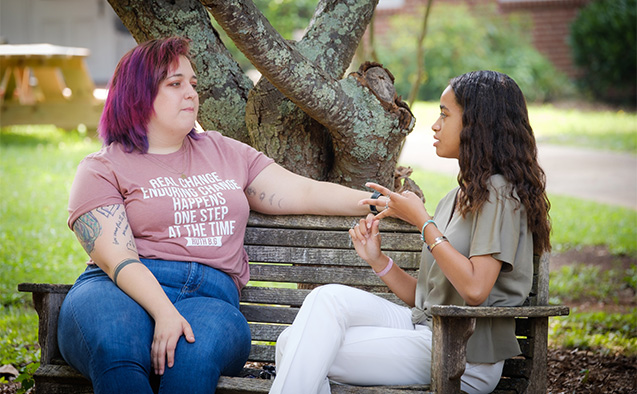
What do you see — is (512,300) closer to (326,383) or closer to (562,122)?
(326,383)

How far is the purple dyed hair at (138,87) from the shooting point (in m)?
2.97

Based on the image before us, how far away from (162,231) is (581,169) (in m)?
9.25

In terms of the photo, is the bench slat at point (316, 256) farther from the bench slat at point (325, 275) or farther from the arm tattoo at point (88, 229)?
the arm tattoo at point (88, 229)

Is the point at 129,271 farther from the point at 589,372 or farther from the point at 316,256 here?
the point at 589,372

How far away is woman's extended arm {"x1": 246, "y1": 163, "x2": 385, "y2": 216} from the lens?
3.23 m

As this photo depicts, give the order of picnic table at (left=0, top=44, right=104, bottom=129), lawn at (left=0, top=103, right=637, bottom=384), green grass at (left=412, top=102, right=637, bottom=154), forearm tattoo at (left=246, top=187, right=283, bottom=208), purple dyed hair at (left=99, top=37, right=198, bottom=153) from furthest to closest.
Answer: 1. green grass at (left=412, top=102, right=637, bottom=154)
2. picnic table at (left=0, top=44, right=104, bottom=129)
3. lawn at (left=0, top=103, right=637, bottom=384)
4. forearm tattoo at (left=246, top=187, right=283, bottom=208)
5. purple dyed hair at (left=99, top=37, right=198, bottom=153)

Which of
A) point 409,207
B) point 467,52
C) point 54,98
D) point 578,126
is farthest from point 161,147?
point 467,52

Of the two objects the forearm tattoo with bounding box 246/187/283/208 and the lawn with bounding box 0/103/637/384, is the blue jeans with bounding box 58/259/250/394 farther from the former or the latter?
the lawn with bounding box 0/103/637/384

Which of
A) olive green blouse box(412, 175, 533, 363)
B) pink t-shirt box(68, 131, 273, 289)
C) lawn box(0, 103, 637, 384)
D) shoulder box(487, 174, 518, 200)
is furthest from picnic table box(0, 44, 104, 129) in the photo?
shoulder box(487, 174, 518, 200)

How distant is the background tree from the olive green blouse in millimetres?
949

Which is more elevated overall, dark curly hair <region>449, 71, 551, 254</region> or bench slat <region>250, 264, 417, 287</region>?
dark curly hair <region>449, 71, 551, 254</region>

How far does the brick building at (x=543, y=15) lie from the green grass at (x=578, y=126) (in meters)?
2.01

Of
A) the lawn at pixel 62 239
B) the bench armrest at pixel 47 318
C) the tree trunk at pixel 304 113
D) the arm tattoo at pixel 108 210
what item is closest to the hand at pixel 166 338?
the arm tattoo at pixel 108 210

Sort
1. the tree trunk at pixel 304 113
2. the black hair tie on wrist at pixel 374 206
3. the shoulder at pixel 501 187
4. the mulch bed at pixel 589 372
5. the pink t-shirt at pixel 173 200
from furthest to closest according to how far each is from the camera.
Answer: the mulch bed at pixel 589 372
the tree trunk at pixel 304 113
the black hair tie on wrist at pixel 374 206
the pink t-shirt at pixel 173 200
the shoulder at pixel 501 187
